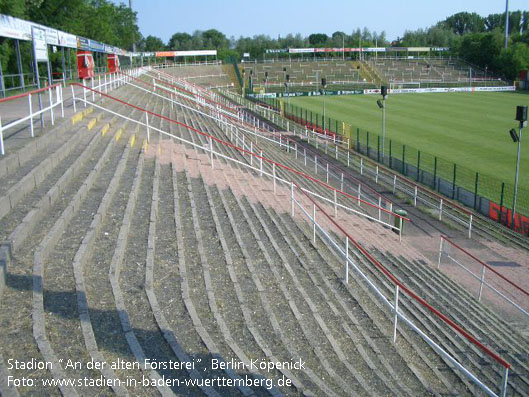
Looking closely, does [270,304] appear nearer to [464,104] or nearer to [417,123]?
[417,123]

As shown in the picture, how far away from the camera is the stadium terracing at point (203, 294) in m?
4.66

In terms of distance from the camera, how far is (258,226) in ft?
30.1

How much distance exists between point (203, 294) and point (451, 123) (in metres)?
36.4

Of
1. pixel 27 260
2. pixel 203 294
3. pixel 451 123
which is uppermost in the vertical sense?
pixel 27 260

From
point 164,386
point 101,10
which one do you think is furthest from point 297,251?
point 101,10

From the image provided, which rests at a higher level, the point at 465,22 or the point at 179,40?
the point at 465,22

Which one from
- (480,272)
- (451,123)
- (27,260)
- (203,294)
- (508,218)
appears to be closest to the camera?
(27,260)

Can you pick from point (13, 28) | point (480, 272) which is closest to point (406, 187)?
point (480, 272)

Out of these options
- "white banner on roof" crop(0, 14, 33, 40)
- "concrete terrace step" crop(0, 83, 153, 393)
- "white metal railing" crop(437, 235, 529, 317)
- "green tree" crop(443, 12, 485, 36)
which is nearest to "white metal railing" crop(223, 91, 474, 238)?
"white metal railing" crop(437, 235, 529, 317)

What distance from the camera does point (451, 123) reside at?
38688mm

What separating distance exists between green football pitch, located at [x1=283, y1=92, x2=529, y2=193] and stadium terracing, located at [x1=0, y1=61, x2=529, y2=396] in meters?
13.3

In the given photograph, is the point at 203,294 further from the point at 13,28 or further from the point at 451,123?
the point at 451,123

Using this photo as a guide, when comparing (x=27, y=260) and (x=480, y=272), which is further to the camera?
(x=480, y=272)

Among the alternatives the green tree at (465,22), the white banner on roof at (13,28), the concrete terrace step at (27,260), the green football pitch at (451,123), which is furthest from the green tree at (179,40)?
the concrete terrace step at (27,260)
